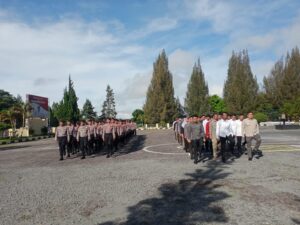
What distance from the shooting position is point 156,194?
842 cm

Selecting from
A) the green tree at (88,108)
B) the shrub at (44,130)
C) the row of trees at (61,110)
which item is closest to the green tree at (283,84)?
the row of trees at (61,110)

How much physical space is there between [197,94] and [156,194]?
2751 inches

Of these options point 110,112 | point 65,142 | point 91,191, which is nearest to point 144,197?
point 91,191

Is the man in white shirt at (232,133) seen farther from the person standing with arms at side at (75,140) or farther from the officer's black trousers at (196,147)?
the person standing with arms at side at (75,140)

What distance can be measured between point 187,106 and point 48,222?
72480 millimetres

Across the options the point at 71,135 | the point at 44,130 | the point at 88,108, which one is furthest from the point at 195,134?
the point at 88,108

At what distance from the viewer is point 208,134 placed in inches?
644

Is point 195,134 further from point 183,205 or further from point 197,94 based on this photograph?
point 197,94

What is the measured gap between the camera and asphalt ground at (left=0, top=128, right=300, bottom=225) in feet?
21.6

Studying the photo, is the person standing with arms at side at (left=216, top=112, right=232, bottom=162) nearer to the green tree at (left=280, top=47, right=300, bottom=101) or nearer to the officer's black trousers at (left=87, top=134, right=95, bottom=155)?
the officer's black trousers at (left=87, top=134, right=95, bottom=155)

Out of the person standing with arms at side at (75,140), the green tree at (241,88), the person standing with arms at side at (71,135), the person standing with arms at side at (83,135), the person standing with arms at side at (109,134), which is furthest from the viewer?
the green tree at (241,88)

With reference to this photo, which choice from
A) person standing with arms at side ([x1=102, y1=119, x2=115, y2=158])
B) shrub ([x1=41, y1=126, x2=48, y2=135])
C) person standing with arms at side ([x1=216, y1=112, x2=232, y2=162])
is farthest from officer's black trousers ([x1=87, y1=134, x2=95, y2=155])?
shrub ([x1=41, y1=126, x2=48, y2=135])

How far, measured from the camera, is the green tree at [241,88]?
69.8 metres

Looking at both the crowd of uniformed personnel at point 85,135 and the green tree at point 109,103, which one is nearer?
the crowd of uniformed personnel at point 85,135
